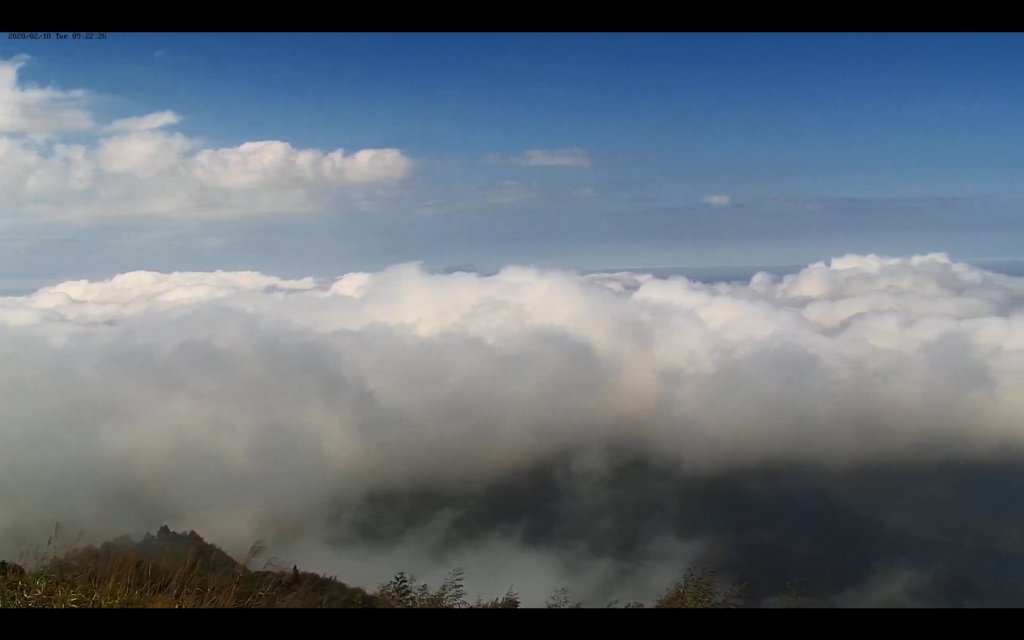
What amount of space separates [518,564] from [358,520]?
6365 mm

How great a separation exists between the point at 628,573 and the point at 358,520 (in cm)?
1047

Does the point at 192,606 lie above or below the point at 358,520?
above
